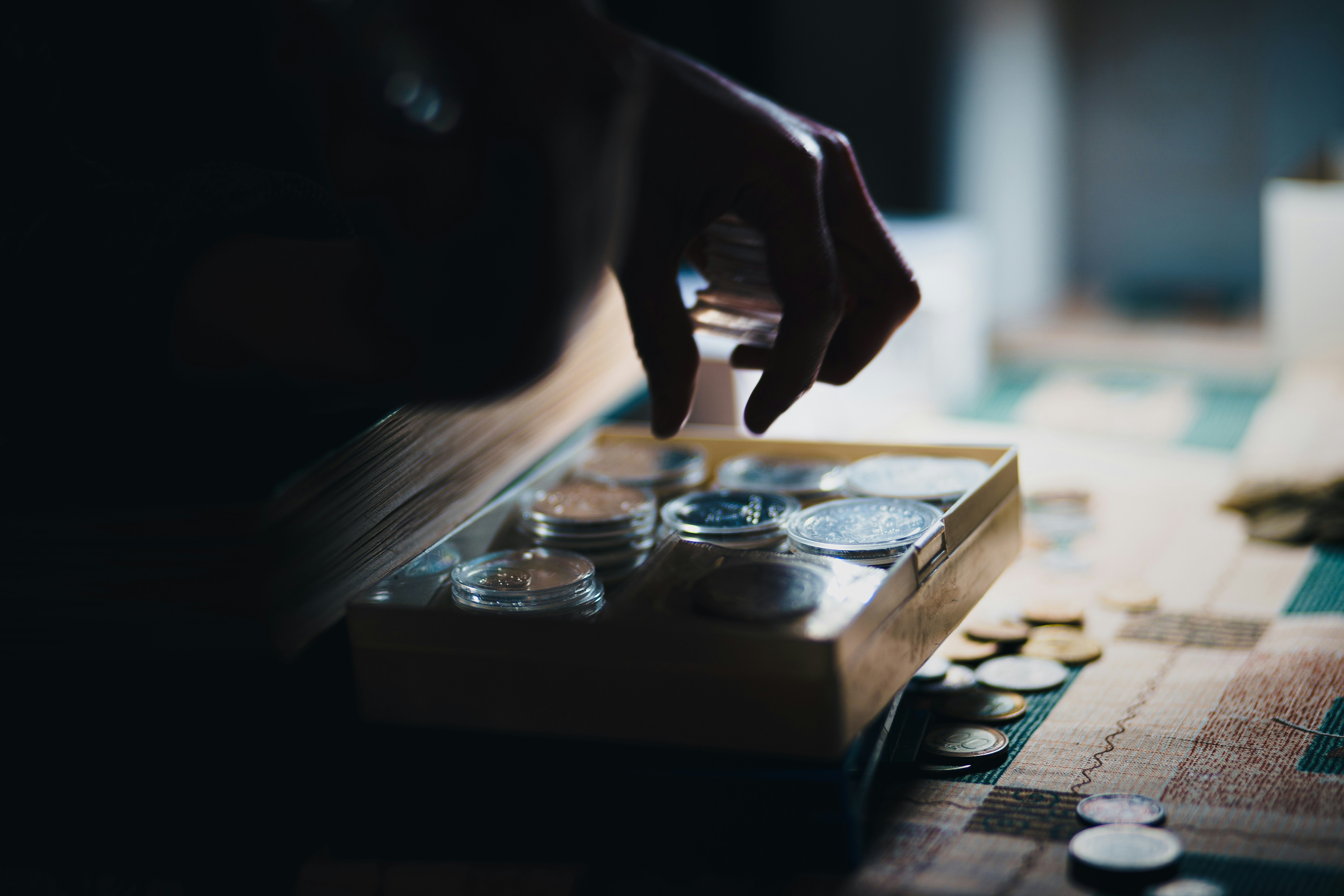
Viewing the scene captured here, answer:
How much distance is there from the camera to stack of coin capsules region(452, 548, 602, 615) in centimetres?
67

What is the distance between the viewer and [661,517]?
821 millimetres

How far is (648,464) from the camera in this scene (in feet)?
3.00

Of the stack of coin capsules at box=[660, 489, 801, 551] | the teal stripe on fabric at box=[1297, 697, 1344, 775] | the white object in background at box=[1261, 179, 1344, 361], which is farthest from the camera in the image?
the white object in background at box=[1261, 179, 1344, 361]

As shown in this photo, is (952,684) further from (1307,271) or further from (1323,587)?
(1307,271)

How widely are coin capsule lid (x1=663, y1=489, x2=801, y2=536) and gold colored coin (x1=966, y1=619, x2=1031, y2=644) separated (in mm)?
162

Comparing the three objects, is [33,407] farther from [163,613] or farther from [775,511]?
[775,511]

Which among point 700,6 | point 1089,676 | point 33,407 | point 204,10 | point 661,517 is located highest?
point 700,6

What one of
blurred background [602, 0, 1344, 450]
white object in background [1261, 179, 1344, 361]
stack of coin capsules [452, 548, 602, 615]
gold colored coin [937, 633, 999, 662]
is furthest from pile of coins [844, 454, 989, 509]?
white object in background [1261, 179, 1344, 361]

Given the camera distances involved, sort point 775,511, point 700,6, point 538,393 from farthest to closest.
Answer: point 700,6
point 538,393
point 775,511

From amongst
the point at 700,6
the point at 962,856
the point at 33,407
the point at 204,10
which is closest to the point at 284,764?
the point at 33,407

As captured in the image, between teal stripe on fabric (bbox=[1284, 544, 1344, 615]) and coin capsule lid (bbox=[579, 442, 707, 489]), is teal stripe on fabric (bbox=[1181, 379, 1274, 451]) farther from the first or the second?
coin capsule lid (bbox=[579, 442, 707, 489])

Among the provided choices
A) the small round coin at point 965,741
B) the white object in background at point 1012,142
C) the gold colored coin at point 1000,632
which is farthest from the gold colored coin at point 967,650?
the white object in background at point 1012,142

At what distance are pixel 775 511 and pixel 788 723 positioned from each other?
0.82 feet

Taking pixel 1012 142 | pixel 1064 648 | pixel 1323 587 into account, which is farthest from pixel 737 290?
pixel 1012 142
